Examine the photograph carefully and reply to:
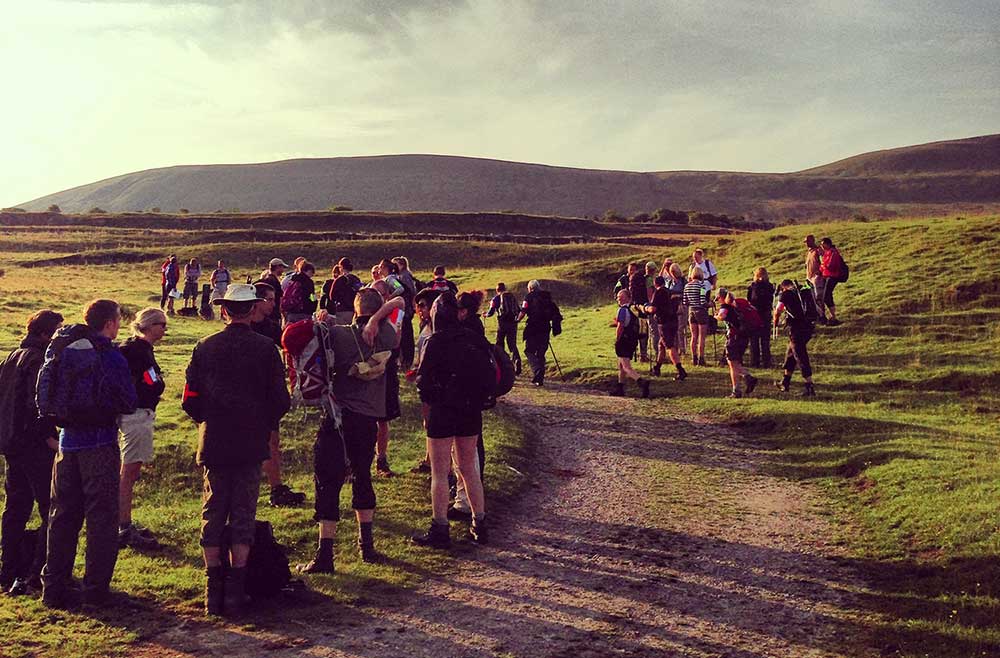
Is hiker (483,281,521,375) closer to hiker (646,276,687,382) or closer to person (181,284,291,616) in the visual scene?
hiker (646,276,687,382)

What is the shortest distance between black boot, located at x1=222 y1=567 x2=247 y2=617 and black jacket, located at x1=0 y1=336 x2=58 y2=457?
202 cm

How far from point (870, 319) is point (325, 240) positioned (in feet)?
161

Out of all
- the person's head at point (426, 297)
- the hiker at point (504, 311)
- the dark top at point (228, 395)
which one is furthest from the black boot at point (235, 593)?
the hiker at point (504, 311)

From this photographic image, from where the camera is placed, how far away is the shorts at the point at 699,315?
63.9ft

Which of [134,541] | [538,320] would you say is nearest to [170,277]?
[538,320]

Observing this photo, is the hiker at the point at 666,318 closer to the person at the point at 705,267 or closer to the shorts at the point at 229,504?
the person at the point at 705,267

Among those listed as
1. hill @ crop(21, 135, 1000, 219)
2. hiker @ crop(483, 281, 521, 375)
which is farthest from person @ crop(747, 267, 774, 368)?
hill @ crop(21, 135, 1000, 219)

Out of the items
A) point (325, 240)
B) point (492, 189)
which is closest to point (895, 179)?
point (492, 189)

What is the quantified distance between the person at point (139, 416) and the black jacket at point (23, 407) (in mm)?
626

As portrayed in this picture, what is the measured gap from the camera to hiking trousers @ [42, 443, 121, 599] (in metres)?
6.92

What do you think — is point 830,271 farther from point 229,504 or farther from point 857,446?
point 229,504

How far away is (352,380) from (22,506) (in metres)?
2.99

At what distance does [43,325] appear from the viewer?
745 centimetres

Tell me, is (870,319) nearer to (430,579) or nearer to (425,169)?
(430,579)
